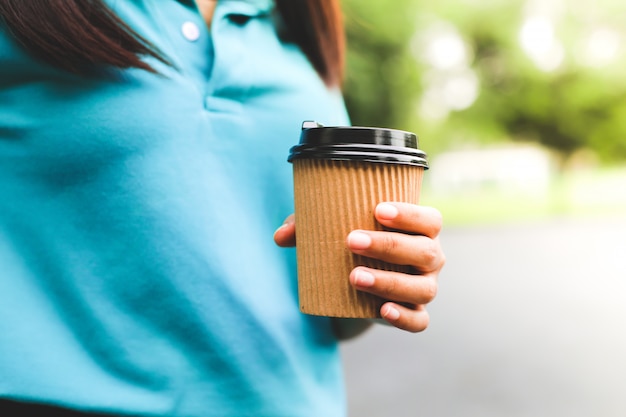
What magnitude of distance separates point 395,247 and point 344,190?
0.12 metres

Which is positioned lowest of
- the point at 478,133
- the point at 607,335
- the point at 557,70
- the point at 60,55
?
the point at 60,55

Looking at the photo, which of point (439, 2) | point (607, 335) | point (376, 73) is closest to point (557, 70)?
point (439, 2)

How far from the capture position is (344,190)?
3.21 feet

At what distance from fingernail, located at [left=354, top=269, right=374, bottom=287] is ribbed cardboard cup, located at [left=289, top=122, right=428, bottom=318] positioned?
0.11ft

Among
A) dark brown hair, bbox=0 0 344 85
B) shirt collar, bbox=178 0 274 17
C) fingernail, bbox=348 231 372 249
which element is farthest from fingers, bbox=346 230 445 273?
shirt collar, bbox=178 0 274 17

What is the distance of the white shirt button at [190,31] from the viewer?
45.3 inches

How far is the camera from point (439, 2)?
661 inches

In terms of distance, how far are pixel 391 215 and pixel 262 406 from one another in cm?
44

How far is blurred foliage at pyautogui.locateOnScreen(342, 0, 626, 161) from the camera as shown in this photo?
18.1 m

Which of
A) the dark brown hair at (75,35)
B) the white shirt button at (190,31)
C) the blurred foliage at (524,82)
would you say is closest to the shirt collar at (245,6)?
the white shirt button at (190,31)

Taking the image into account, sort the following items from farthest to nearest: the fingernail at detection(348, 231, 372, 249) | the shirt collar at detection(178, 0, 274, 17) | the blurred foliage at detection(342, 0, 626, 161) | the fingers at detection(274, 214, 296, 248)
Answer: the blurred foliage at detection(342, 0, 626, 161), the shirt collar at detection(178, 0, 274, 17), the fingers at detection(274, 214, 296, 248), the fingernail at detection(348, 231, 372, 249)

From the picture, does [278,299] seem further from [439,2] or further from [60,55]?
[439,2]

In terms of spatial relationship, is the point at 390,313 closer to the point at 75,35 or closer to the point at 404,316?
the point at 404,316

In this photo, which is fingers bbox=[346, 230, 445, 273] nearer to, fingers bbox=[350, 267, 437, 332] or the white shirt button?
fingers bbox=[350, 267, 437, 332]
